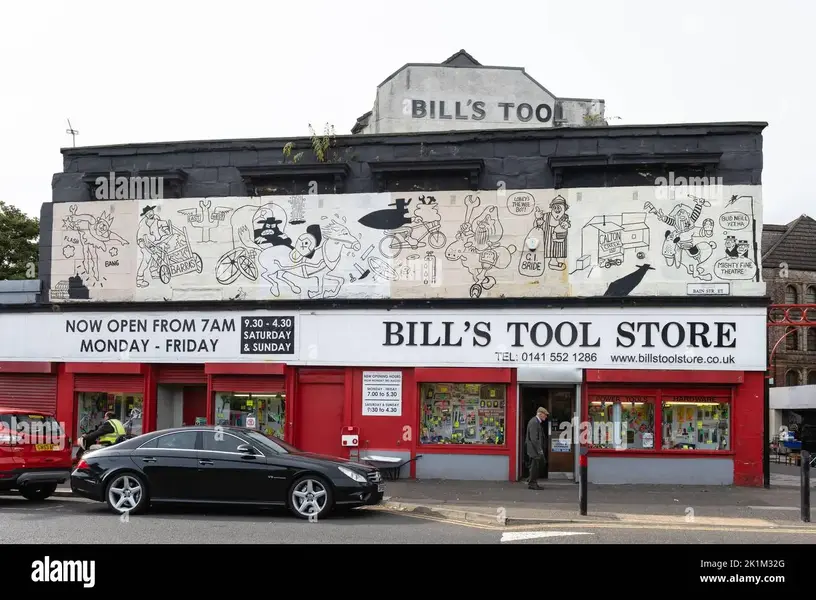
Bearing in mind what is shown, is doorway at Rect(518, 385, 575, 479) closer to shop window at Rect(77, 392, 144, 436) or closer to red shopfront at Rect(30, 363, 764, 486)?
red shopfront at Rect(30, 363, 764, 486)

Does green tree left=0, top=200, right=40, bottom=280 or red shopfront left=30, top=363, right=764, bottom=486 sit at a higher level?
green tree left=0, top=200, right=40, bottom=280

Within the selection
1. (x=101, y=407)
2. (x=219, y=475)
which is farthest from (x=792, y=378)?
(x=219, y=475)

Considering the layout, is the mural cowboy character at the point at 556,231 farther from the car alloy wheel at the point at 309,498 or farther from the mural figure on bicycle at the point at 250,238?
the car alloy wheel at the point at 309,498

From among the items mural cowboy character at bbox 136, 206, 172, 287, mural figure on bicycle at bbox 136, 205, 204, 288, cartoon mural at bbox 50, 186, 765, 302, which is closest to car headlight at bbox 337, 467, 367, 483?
cartoon mural at bbox 50, 186, 765, 302

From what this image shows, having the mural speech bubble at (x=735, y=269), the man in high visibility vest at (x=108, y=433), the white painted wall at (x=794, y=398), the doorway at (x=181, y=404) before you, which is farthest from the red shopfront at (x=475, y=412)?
the white painted wall at (x=794, y=398)

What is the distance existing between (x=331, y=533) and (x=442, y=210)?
32.1 ft

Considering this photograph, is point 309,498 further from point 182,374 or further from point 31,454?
point 182,374

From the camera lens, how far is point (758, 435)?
59.7ft

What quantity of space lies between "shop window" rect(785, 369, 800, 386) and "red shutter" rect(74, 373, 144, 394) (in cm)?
3700

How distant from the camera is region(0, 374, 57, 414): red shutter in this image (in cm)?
2148

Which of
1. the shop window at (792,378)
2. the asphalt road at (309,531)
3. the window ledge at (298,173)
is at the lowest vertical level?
the asphalt road at (309,531)

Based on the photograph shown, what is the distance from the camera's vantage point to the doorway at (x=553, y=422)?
19.2 meters

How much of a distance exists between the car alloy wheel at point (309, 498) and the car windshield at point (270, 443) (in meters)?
0.70

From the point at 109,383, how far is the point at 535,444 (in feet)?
35.0
